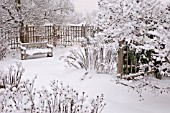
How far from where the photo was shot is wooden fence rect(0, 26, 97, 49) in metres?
13.0

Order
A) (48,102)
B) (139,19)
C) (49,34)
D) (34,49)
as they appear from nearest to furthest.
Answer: (48,102) < (139,19) < (34,49) < (49,34)

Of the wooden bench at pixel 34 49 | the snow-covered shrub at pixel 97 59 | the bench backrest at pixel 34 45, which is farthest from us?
the bench backrest at pixel 34 45

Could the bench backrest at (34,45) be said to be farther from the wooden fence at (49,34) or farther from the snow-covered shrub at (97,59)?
the snow-covered shrub at (97,59)

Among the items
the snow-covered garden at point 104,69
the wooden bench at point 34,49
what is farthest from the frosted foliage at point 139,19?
the wooden bench at point 34,49

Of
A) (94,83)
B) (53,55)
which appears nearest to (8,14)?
(53,55)

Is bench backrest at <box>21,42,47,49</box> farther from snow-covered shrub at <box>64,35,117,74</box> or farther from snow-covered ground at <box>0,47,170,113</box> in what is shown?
snow-covered shrub at <box>64,35,117,74</box>

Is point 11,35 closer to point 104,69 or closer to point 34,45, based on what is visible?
point 34,45

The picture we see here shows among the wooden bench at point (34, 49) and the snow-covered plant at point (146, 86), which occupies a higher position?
the wooden bench at point (34, 49)

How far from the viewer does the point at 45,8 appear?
13500 mm

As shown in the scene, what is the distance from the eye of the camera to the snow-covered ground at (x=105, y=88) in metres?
5.59

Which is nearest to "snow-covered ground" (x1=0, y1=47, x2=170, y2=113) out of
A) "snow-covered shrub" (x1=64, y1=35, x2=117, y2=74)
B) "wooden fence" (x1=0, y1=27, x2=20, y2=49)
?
"snow-covered shrub" (x1=64, y1=35, x2=117, y2=74)

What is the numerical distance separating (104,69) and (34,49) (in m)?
5.01

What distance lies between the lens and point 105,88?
22.1ft

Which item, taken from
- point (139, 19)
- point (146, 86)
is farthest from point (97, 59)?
point (139, 19)
